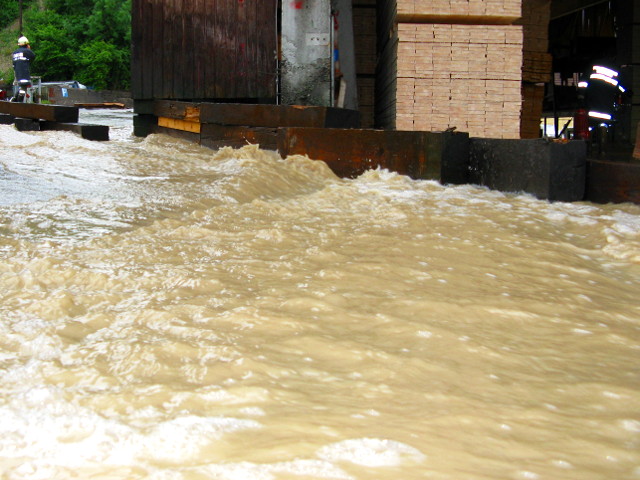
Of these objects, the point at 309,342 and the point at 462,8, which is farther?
the point at 462,8

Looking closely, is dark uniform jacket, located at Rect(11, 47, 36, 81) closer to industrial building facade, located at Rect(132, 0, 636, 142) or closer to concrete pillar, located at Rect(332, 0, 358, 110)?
industrial building facade, located at Rect(132, 0, 636, 142)

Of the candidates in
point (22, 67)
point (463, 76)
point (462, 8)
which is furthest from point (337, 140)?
point (22, 67)

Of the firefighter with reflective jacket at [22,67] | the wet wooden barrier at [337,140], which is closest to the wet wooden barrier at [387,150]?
the wet wooden barrier at [337,140]

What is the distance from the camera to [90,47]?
42.7 meters

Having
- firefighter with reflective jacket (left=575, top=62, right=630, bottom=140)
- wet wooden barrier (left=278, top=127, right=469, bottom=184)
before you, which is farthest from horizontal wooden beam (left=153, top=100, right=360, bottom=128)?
firefighter with reflective jacket (left=575, top=62, right=630, bottom=140)

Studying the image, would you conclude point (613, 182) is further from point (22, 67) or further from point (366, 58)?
point (22, 67)

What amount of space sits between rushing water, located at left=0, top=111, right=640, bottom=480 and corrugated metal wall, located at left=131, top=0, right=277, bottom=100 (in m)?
4.51

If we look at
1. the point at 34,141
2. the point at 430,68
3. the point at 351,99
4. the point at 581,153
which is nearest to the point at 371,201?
the point at 581,153

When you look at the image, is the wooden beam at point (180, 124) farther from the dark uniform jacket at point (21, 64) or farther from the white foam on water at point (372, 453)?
the dark uniform jacket at point (21, 64)

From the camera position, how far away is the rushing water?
184 centimetres

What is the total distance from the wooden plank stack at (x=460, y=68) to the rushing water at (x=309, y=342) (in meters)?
2.81

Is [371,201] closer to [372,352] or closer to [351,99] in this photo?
[372,352]

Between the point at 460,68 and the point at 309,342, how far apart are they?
5.85m

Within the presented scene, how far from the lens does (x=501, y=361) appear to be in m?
2.54
